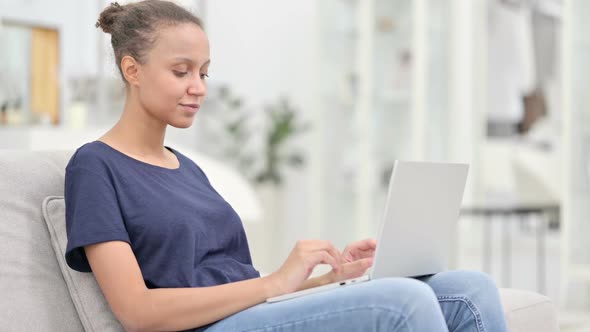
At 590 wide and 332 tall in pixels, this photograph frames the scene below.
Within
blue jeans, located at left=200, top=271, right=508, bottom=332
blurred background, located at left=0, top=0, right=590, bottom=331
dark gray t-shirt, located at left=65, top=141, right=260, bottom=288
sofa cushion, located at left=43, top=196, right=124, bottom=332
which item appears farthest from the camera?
blurred background, located at left=0, top=0, right=590, bottom=331

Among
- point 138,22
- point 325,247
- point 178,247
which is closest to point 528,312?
point 325,247

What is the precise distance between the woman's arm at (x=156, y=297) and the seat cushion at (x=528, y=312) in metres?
0.64

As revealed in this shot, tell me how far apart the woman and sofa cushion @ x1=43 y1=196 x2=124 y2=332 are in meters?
0.04

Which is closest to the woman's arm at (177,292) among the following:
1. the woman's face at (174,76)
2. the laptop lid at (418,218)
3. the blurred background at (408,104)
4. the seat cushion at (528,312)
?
the laptop lid at (418,218)

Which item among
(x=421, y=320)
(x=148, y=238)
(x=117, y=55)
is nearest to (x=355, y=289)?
(x=421, y=320)

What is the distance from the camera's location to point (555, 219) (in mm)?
5395

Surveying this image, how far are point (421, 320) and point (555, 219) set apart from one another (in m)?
4.25

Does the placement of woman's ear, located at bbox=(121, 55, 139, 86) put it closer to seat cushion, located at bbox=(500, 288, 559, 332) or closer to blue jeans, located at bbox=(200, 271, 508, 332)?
blue jeans, located at bbox=(200, 271, 508, 332)

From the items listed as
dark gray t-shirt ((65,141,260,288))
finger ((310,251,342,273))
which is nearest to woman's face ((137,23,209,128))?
dark gray t-shirt ((65,141,260,288))

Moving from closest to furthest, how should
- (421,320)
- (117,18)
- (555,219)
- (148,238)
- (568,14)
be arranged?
1. (421,320)
2. (148,238)
3. (117,18)
4. (568,14)
5. (555,219)

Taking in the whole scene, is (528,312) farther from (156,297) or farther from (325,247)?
(156,297)

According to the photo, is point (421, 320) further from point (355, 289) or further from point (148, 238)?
point (148, 238)

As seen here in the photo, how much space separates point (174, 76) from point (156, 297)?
0.41 m

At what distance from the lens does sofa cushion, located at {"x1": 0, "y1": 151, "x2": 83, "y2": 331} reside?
1604 millimetres
